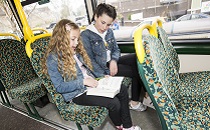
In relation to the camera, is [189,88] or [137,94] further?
[137,94]

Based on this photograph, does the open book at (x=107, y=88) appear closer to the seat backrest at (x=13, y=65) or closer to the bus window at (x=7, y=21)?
the seat backrest at (x=13, y=65)

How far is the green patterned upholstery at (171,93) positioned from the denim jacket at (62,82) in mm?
693

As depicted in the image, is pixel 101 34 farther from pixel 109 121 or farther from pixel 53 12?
pixel 53 12

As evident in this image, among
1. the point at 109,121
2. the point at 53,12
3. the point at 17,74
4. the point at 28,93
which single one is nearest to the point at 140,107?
the point at 109,121

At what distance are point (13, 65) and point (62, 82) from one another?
1.33 meters

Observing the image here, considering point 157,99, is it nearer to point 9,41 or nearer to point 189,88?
point 189,88

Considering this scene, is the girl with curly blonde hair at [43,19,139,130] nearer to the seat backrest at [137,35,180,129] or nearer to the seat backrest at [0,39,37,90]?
the seat backrest at [137,35,180,129]

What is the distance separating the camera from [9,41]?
7.23 feet

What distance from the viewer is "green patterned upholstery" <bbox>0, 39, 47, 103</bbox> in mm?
1933

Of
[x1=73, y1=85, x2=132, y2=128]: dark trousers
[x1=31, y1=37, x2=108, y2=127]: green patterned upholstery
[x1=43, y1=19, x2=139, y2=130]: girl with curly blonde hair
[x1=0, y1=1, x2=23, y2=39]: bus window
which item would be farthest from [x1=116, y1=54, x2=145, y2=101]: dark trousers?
[x1=0, y1=1, x2=23, y2=39]: bus window

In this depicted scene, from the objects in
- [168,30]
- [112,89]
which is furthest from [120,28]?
[112,89]

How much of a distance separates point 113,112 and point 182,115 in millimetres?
562

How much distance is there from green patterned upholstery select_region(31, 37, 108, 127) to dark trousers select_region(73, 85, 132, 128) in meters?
0.04

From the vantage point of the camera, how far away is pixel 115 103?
1.31 m
